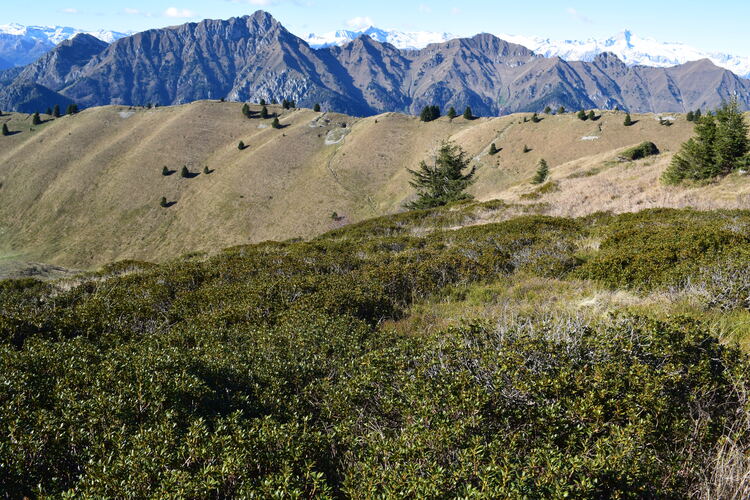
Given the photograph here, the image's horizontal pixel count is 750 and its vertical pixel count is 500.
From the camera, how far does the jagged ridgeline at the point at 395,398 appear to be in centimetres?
308

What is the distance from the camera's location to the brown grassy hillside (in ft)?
204

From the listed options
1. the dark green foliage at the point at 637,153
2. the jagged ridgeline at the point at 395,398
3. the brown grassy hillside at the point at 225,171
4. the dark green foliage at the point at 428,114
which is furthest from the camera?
the dark green foliage at the point at 428,114

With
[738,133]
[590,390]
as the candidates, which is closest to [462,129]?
[738,133]

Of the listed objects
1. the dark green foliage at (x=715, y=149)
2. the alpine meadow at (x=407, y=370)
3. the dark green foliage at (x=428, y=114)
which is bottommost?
the alpine meadow at (x=407, y=370)

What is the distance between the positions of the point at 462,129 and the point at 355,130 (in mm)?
24633

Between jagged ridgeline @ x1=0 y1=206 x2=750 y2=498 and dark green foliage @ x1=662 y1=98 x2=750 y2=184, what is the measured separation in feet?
66.0

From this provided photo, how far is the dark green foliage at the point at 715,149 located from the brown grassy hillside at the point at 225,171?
18955 millimetres

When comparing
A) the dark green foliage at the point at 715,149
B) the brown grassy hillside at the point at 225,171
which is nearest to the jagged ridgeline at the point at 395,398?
the dark green foliage at the point at 715,149

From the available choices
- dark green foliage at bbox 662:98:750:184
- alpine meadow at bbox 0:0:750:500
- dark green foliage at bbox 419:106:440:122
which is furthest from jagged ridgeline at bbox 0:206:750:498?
dark green foliage at bbox 419:106:440:122

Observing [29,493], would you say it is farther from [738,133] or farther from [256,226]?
[256,226]

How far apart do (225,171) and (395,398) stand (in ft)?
259

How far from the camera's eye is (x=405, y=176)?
71.2m

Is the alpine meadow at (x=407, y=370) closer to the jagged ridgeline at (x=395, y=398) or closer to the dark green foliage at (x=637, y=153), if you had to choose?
the jagged ridgeline at (x=395, y=398)

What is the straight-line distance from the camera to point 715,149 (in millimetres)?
23828
